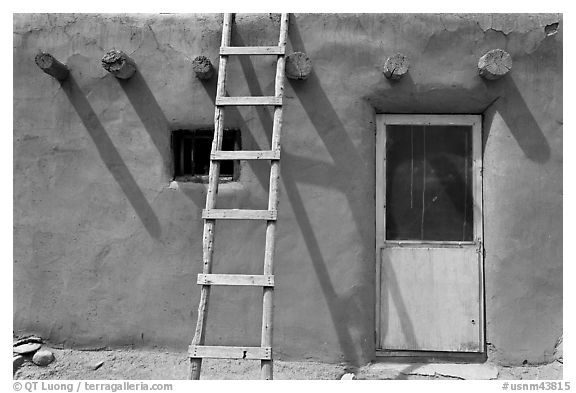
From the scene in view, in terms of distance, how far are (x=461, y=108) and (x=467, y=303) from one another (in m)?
1.41

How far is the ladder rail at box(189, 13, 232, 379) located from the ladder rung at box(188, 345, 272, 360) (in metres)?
0.04

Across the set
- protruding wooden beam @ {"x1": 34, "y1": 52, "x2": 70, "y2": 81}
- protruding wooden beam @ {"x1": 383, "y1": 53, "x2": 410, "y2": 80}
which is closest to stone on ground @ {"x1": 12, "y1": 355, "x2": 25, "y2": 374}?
protruding wooden beam @ {"x1": 34, "y1": 52, "x2": 70, "y2": 81}

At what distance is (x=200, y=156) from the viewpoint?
4.42 meters

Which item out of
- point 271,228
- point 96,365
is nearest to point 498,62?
point 271,228

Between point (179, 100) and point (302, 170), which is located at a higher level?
point (179, 100)

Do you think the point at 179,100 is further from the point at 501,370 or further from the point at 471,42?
the point at 501,370

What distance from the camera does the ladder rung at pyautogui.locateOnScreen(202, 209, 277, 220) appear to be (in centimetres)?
344

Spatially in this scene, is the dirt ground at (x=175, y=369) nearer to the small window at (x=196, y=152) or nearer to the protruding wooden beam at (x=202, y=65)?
the small window at (x=196, y=152)

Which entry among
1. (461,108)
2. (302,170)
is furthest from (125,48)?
(461,108)

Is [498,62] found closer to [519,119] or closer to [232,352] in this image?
[519,119]

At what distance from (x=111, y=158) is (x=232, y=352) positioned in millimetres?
1851

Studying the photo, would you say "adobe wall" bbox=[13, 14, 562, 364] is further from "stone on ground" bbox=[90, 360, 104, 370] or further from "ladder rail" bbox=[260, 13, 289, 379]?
"ladder rail" bbox=[260, 13, 289, 379]

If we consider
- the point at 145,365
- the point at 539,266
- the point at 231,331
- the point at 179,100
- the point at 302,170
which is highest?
the point at 179,100

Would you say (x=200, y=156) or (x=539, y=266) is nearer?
(x=539, y=266)
